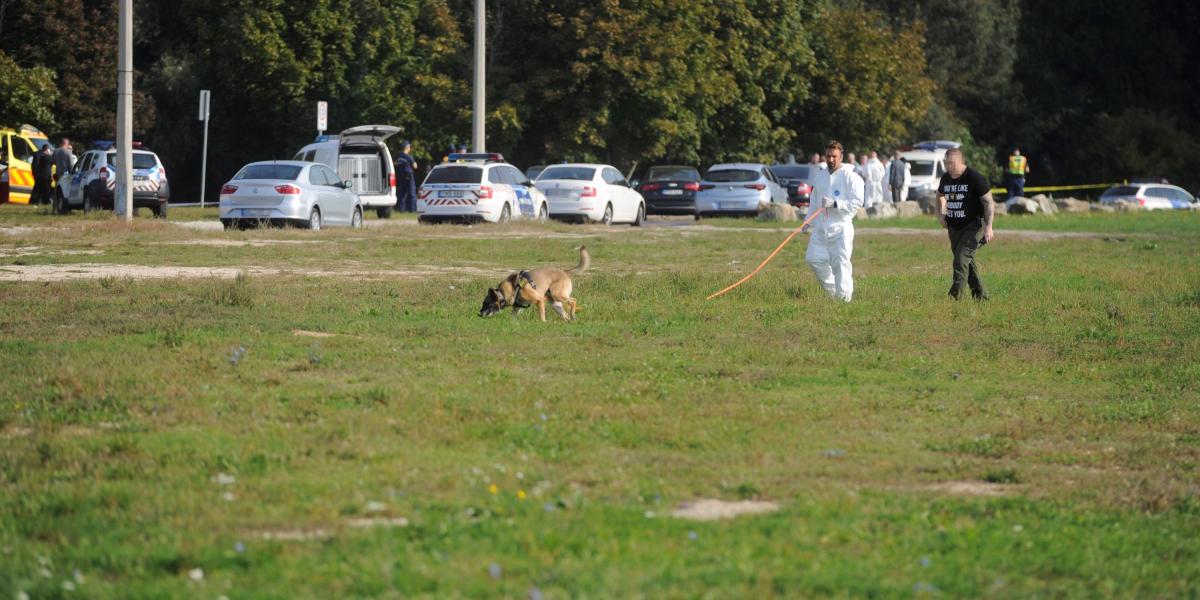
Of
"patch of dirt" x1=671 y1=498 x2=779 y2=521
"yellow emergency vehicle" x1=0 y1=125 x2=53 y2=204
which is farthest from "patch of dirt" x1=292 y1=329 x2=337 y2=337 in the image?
"yellow emergency vehicle" x1=0 y1=125 x2=53 y2=204

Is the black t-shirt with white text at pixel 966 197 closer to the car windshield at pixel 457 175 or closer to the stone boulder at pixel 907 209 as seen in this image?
the car windshield at pixel 457 175

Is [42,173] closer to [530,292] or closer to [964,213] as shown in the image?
[530,292]

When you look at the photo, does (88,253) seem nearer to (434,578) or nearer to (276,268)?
(276,268)

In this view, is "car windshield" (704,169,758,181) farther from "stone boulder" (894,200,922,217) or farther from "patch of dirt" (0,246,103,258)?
"patch of dirt" (0,246,103,258)

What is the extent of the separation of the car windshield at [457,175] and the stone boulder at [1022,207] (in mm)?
17590

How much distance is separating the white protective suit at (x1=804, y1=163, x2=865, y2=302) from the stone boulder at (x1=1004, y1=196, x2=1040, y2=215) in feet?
92.4

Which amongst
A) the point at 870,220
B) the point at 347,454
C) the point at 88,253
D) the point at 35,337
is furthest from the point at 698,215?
the point at 347,454

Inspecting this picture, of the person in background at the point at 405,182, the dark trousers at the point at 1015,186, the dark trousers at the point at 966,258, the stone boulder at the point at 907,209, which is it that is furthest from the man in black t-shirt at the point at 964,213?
the dark trousers at the point at 1015,186

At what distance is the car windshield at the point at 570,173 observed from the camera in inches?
1425

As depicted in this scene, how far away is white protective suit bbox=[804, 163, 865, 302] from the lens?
53.7 ft

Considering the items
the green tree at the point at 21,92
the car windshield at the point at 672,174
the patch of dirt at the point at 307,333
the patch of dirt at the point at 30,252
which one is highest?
the green tree at the point at 21,92

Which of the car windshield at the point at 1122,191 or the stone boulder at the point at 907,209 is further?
the car windshield at the point at 1122,191

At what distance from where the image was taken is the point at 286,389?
9.91 m

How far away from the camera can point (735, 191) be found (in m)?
41.7
